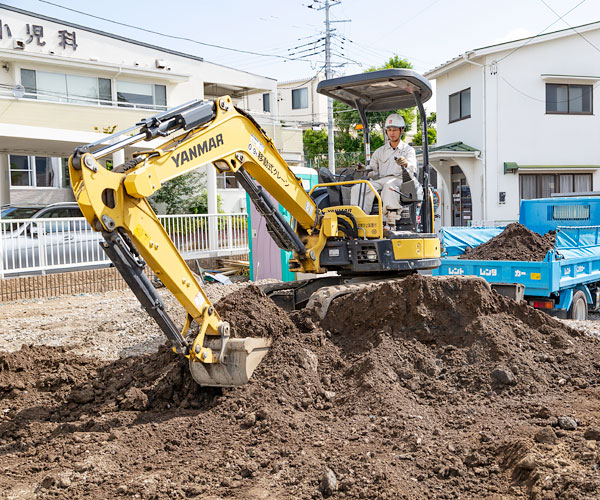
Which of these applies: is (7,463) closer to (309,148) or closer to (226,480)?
(226,480)

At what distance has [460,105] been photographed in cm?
2286

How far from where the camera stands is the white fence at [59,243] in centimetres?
1132

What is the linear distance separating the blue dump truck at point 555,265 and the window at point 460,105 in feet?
37.1

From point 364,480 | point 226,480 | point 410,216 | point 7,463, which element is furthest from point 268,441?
point 410,216

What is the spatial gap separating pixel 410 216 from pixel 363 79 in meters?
1.56

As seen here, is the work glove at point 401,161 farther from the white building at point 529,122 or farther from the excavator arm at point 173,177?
the white building at point 529,122

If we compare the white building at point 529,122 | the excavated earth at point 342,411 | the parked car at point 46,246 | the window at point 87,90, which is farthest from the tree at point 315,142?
the excavated earth at point 342,411

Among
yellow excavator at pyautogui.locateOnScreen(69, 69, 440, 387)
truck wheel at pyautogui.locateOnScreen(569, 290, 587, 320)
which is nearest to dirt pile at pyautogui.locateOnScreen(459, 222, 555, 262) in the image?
truck wheel at pyautogui.locateOnScreen(569, 290, 587, 320)

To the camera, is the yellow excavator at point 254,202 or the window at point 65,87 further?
the window at point 65,87

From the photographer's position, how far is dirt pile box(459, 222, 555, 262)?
9.53 metres

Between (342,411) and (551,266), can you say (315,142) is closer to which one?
(551,266)

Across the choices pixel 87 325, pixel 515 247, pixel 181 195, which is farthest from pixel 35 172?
pixel 515 247

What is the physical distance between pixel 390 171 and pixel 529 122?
16475 millimetres

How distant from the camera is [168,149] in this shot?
4625 mm
